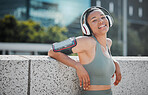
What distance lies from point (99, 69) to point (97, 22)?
19.8 inches

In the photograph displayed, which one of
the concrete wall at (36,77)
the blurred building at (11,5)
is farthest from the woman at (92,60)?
the blurred building at (11,5)

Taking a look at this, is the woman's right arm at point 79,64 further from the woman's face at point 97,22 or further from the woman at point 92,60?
the woman's face at point 97,22

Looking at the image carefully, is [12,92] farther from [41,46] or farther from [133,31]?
[133,31]

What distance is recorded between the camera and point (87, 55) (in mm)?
1889

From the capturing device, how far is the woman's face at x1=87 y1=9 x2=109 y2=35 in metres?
1.97

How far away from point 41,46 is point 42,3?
23.6ft

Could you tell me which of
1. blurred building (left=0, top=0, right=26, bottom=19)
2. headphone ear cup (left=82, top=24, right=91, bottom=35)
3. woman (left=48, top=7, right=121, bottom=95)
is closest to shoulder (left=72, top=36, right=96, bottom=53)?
woman (left=48, top=7, right=121, bottom=95)

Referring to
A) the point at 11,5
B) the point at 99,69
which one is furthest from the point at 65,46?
the point at 11,5

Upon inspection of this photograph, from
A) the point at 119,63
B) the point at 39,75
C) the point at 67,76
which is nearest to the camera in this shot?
the point at 39,75

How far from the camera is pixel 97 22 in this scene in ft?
6.46

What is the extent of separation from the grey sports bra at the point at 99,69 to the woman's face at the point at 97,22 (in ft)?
0.55

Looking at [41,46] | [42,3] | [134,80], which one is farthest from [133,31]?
[134,80]

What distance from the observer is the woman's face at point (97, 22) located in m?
1.97

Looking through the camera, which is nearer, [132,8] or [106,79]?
[106,79]
